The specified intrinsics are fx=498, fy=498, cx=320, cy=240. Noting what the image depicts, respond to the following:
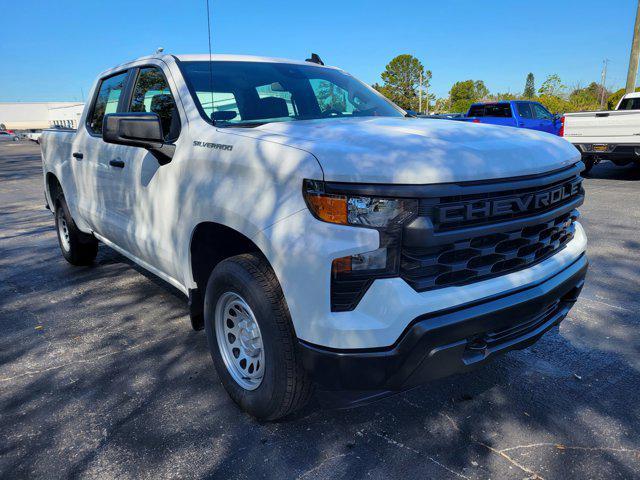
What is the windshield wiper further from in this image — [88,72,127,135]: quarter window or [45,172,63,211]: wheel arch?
[45,172,63,211]: wheel arch

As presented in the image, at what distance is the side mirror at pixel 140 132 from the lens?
9.11 ft

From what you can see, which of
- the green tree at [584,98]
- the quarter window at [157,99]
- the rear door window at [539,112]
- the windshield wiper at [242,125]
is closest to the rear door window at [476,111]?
the rear door window at [539,112]

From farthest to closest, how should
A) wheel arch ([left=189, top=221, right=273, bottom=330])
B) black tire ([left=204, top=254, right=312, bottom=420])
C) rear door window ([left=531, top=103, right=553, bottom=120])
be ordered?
rear door window ([left=531, top=103, right=553, bottom=120]) < wheel arch ([left=189, top=221, right=273, bottom=330]) < black tire ([left=204, top=254, right=312, bottom=420])

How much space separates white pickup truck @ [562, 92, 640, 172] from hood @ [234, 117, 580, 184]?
31.4 feet

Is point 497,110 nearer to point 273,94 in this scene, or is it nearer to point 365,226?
point 273,94

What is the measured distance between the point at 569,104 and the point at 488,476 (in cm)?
3833

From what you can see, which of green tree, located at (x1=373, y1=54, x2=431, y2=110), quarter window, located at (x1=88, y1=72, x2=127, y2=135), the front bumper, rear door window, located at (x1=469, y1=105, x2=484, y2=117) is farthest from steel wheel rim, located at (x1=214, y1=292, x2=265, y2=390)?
green tree, located at (x1=373, y1=54, x2=431, y2=110)

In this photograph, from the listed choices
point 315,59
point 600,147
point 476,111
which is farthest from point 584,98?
point 315,59

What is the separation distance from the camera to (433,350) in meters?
1.99

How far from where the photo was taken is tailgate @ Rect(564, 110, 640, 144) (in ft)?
34.4

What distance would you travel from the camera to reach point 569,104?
1377 inches

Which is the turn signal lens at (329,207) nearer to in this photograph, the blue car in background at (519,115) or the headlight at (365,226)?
the headlight at (365,226)

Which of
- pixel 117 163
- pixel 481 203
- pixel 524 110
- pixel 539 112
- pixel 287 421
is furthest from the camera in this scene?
pixel 539 112

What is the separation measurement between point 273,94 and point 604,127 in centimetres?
1017
